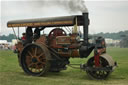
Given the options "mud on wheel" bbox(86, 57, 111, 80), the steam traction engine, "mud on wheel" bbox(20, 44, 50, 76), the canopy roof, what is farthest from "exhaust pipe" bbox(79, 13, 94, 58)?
"mud on wheel" bbox(20, 44, 50, 76)

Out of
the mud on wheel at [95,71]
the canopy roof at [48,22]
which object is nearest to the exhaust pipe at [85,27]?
the canopy roof at [48,22]

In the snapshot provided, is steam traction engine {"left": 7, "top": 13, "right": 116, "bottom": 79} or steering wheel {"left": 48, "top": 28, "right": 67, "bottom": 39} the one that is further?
steering wheel {"left": 48, "top": 28, "right": 67, "bottom": 39}

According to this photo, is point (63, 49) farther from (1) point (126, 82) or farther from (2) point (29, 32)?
(1) point (126, 82)

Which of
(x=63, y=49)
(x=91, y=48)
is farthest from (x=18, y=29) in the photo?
(x=91, y=48)

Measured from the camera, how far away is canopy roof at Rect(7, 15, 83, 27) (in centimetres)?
915

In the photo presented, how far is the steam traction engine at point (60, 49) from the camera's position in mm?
9023

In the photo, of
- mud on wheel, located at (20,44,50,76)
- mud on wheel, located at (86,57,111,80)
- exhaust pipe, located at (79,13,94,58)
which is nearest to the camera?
→ mud on wheel, located at (86,57,111,80)

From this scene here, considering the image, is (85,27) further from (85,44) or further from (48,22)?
(48,22)

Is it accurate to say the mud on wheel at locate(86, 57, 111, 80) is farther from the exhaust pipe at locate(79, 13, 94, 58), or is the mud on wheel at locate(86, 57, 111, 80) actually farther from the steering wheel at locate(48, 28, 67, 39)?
the steering wheel at locate(48, 28, 67, 39)

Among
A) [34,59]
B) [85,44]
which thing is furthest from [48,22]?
[85,44]

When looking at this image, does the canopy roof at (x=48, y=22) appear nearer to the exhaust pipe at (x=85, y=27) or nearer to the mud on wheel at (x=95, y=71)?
the exhaust pipe at (x=85, y=27)

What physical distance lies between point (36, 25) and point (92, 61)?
120 inches

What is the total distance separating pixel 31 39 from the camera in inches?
435

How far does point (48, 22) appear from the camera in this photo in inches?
384
